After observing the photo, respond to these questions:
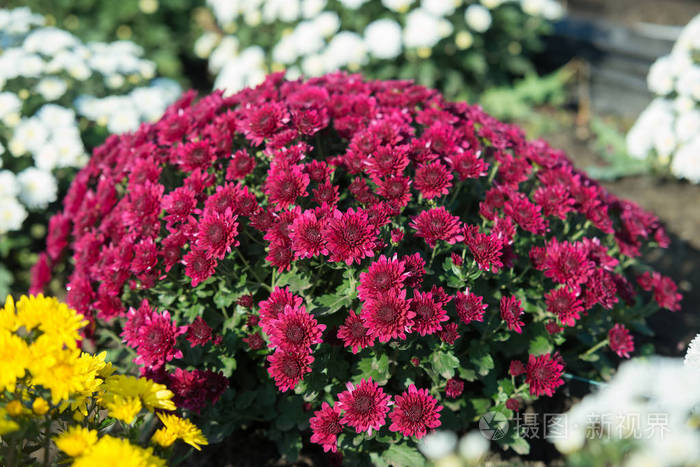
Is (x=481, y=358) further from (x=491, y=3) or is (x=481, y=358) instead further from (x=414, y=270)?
(x=491, y=3)

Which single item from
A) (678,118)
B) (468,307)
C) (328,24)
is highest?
(328,24)

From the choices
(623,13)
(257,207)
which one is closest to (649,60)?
(623,13)

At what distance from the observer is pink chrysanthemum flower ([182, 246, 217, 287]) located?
2.11 m

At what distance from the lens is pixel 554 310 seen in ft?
7.47

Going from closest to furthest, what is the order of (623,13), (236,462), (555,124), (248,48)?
(236,462), (555,124), (248,48), (623,13)

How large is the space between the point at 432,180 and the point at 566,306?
2.42 feet

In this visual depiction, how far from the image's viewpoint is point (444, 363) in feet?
6.89

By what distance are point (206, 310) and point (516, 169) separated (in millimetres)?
1491

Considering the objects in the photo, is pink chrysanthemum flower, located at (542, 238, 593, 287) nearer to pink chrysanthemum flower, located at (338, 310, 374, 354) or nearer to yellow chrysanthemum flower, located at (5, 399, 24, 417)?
pink chrysanthemum flower, located at (338, 310, 374, 354)

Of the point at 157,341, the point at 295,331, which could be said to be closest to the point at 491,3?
the point at 295,331

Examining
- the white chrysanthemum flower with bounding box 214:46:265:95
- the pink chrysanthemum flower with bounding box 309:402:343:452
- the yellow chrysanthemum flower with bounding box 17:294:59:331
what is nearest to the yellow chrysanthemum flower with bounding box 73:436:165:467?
the yellow chrysanthemum flower with bounding box 17:294:59:331

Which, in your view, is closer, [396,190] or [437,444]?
[437,444]

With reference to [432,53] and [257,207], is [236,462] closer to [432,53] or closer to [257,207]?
[257,207]

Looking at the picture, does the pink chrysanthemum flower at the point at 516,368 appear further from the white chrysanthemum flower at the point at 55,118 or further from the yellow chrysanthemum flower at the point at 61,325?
the white chrysanthemum flower at the point at 55,118
